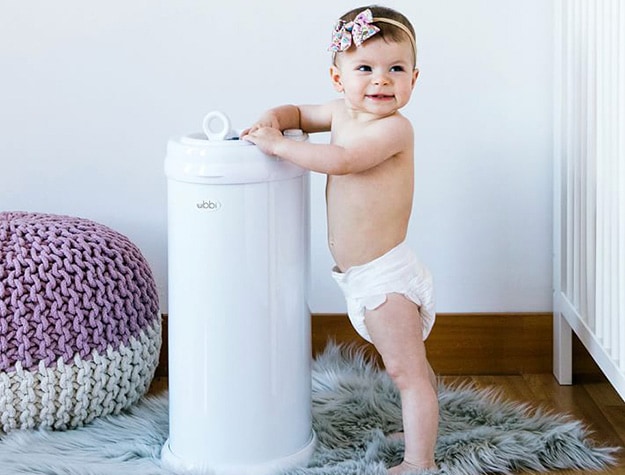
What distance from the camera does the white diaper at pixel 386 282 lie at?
5.29 feet

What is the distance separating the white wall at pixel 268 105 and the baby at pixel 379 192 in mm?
388

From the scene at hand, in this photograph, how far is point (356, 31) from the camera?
155 centimetres

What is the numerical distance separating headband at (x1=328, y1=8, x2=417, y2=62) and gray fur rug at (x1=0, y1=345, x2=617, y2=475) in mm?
611

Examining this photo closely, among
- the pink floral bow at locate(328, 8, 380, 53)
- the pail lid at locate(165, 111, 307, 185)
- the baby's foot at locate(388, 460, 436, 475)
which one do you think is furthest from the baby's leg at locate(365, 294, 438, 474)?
the pink floral bow at locate(328, 8, 380, 53)

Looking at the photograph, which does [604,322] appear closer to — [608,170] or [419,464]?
[608,170]

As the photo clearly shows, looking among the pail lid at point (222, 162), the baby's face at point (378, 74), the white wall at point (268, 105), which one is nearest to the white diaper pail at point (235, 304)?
the pail lid at point (222, 162)

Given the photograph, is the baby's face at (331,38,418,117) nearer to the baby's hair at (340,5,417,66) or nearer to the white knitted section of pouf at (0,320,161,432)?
the baby's hair at (340,5,417,66)

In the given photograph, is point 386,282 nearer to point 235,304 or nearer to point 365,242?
point 365,242

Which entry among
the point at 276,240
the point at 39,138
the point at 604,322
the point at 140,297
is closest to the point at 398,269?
the point at 276,240

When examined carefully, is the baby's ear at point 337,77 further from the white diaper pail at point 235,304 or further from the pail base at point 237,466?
the pail base at point 237,466

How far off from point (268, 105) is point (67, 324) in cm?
58

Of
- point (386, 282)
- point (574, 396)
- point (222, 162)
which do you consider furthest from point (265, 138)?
point (574, 396)

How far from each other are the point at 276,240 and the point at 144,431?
0.43 metres

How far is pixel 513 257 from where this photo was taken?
207 centimetres
